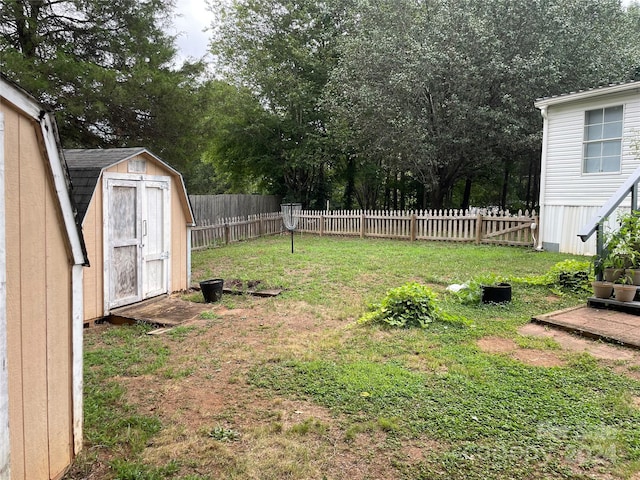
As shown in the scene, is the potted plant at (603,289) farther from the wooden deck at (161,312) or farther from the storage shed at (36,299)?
the storage shed at (36,299)

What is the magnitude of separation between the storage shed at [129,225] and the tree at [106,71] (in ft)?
11.7

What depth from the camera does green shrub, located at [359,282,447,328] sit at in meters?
4.95

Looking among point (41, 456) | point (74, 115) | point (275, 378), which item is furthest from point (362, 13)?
point (41, 456)

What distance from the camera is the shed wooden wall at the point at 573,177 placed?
9.16 meters

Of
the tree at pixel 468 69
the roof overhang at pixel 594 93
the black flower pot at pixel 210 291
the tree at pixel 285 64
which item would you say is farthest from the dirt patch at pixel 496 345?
the tree at pixel 285 64

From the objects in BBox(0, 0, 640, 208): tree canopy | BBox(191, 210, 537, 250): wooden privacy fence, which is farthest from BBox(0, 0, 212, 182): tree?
BBox(191, 210, 537, 250): wooden privacy fence

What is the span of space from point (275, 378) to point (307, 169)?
16.3 meters

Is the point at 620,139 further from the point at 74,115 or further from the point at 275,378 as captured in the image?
the point at 74,115

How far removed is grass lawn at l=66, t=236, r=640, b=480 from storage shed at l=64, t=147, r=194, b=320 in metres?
0.82

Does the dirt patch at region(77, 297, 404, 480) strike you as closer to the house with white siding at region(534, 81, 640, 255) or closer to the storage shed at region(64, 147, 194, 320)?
the storage shed at region(64, 147, 194, 320)

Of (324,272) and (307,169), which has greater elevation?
(307,169)

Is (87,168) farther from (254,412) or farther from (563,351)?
(563,351)

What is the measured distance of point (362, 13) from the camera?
623 inches

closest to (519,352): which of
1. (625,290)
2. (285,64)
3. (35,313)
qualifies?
(625,290)
